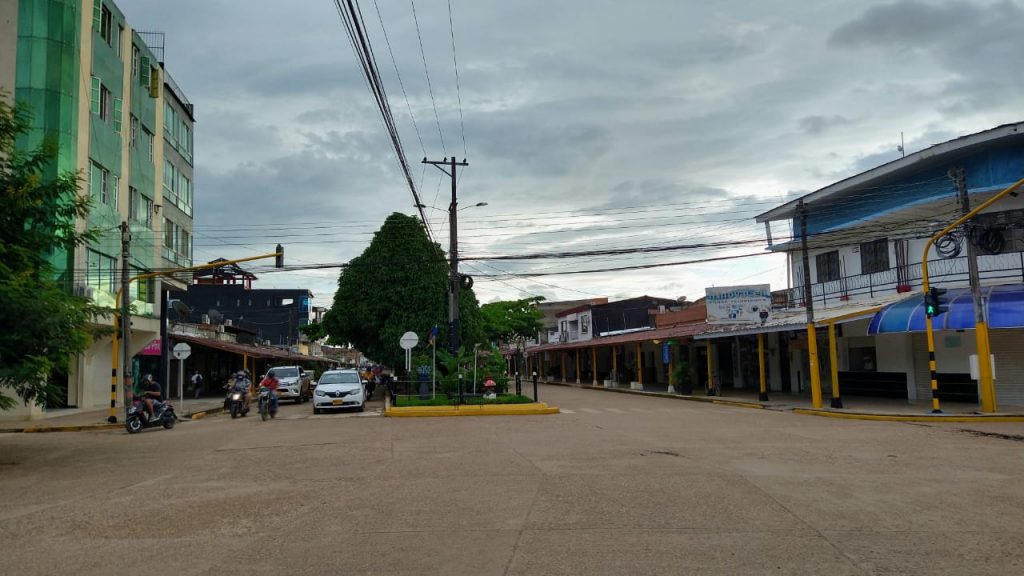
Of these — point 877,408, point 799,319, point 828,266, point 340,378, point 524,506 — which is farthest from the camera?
point 828,266

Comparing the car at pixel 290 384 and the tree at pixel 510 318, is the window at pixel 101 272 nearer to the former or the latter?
the car at pixel 290 384

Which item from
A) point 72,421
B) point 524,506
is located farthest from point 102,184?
point 524,506

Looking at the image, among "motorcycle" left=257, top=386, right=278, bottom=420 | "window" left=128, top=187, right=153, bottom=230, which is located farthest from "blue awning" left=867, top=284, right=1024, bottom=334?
"window" left=128, top=187, right=153, bottom=230

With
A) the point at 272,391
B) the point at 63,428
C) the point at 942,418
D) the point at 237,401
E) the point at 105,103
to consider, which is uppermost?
the point at 105,103

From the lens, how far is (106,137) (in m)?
29.4

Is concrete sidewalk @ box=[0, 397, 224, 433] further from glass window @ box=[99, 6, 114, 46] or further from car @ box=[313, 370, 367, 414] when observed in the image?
glass window @ box=[99, 6, 114, 46]

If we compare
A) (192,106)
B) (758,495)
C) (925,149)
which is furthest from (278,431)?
(192,106)

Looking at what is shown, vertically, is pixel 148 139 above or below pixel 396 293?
above

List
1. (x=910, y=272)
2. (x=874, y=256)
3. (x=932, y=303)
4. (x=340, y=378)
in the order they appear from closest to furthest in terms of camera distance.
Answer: (x=932, y=303)
(x=910, y=272)
(x=340, y=378)
(x=874, y=256)

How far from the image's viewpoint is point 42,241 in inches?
579

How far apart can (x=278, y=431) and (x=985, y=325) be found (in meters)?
19.7

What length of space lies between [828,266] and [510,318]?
42.8 metres

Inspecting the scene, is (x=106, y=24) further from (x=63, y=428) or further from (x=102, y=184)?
(x=63, y=428)

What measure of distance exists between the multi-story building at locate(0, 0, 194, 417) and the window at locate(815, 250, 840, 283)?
90.5 feet
